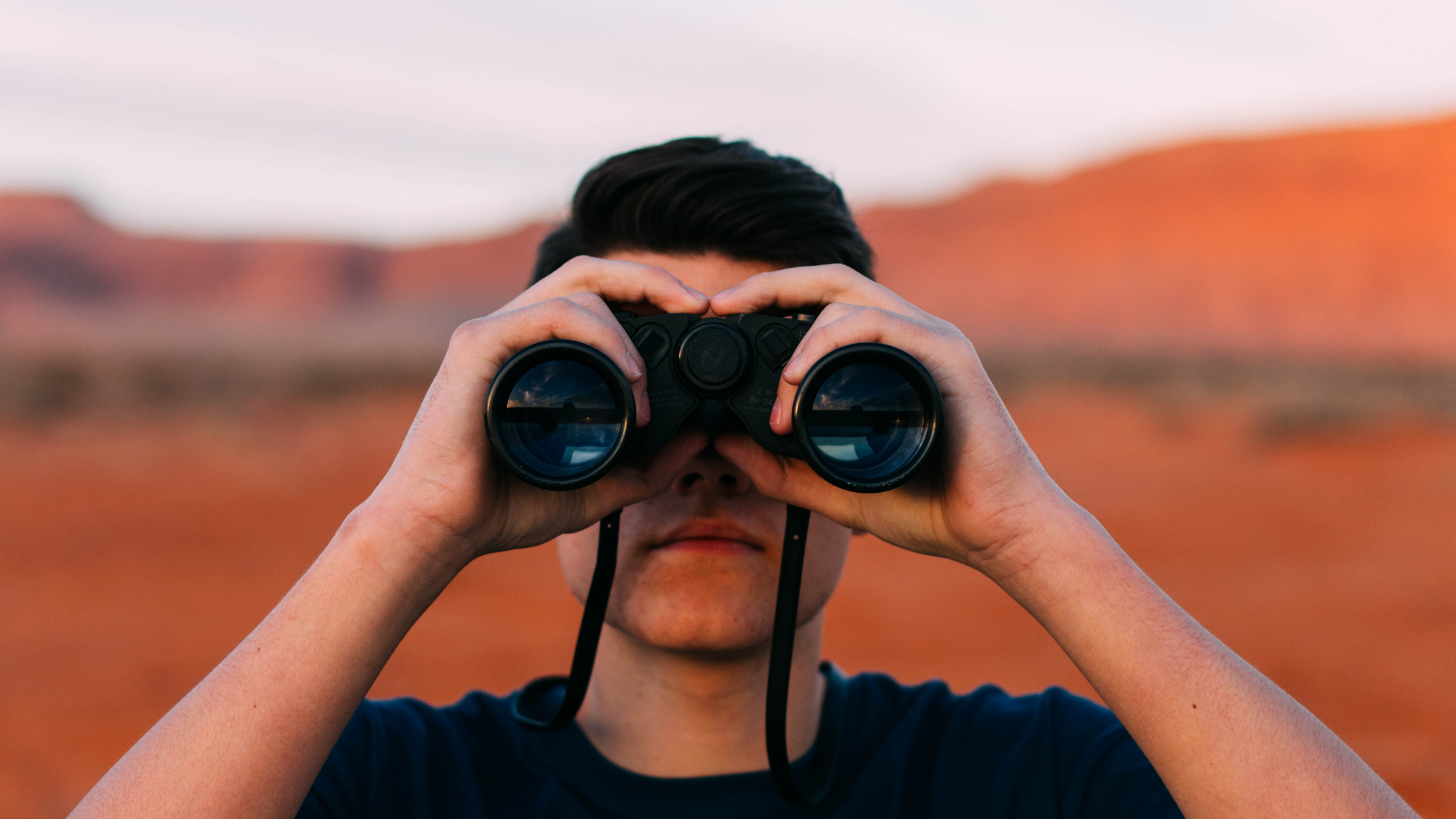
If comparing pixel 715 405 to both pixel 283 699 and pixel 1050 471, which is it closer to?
pixel 283 699

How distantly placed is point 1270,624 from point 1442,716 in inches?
59.0

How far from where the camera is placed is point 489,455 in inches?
53.9

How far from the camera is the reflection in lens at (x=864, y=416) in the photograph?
55.5 inches

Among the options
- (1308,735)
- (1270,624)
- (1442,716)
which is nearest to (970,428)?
(1308,735)

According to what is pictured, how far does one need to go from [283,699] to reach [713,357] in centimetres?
85

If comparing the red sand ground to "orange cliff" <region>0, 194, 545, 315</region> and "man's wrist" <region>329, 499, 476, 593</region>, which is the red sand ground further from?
"orange cliff" <region>0, 194, 545, 315</region>

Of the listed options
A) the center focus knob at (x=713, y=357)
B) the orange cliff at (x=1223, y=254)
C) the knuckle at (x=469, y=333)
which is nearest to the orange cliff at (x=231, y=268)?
the orange cliff at (x=1223, y=254)

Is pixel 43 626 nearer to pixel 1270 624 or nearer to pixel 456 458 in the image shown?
pixel 456 458

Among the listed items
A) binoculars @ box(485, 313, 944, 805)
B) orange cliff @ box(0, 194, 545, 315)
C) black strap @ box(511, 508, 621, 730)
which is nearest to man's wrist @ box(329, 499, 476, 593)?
binoculars @ box(485, 313, 944, 805)

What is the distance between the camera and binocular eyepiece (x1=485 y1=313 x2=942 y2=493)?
1346 mm

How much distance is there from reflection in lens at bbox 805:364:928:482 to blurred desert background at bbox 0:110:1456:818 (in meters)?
4.32

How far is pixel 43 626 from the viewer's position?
6.31 meters

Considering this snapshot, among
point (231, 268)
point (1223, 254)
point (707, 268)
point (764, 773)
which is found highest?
point (1223, 254)

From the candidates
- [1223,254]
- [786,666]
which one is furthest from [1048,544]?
[1223,254]
